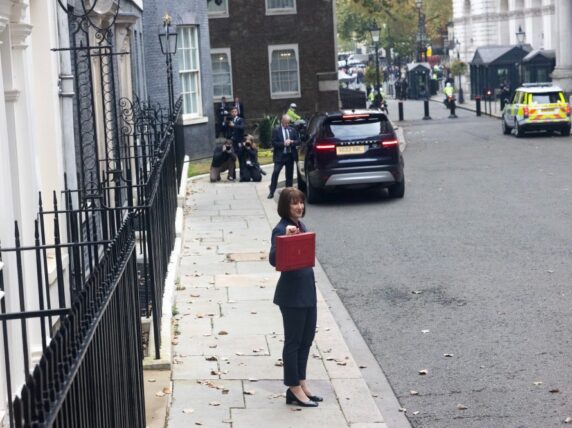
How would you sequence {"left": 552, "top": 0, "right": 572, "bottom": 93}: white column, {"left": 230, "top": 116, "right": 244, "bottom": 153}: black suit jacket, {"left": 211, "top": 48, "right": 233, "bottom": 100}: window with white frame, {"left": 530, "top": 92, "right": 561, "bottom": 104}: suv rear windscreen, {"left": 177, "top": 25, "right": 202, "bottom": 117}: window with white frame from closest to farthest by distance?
{"left": 230, "top": 116, "right": 244, "bottom": 153}: black suit jacket < {"left": 177, "top": 25, "right": 202, "bottom": 117}: window with white frame < {"left": 530, "top": 92, "right": 561, "bottom": 104}: suv rear windscreen < {"left": 211, "top": 48, "right": 233, "bottom": 100}: window with white frame < {"left": 552, "top": 0, "right": 572, "bottom": 93}: white column

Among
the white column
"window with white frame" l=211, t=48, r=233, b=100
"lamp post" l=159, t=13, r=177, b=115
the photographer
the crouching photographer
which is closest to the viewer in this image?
"lamp post" l=159, t=13, r=177, b=115

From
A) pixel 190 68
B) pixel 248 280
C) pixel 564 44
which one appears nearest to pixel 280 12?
pixel 190 68

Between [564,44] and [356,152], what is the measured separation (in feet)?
121

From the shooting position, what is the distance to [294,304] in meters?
8.98

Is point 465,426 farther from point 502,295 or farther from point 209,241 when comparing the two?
point 209,241

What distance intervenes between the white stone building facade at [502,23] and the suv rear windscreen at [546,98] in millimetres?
28436

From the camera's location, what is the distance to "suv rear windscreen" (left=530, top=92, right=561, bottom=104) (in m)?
37.8

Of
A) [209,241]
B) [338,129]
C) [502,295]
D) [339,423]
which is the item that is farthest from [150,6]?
[339,423]

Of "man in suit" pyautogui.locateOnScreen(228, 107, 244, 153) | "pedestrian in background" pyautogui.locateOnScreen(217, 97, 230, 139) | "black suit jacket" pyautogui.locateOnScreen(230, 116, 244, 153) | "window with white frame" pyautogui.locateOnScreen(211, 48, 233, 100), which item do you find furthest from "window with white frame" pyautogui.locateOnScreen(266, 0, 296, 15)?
"black suit jacket" pyautogui.locateOnScreen(230, 116, 244, 153)

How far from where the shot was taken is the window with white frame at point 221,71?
44.5 metres

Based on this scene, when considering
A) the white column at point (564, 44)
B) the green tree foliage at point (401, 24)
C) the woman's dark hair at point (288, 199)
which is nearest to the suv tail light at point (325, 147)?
the woman's dark hair at point (288, 199)

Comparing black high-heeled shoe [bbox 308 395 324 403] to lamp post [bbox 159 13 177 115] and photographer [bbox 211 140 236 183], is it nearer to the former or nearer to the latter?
lamp post [bbox 159 13 177 115]

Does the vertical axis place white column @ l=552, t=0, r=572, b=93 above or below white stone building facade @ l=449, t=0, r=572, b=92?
below

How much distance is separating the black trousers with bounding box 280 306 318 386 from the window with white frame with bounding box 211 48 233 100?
117 ft
